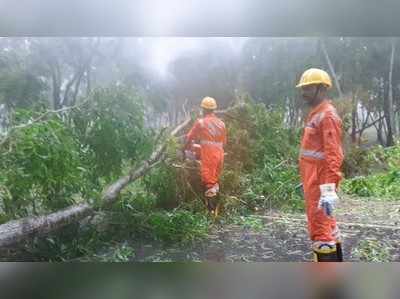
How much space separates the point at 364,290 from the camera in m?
2.89

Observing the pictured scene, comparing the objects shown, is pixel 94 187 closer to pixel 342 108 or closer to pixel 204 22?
pixel 204 22

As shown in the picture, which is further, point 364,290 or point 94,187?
point 94,187

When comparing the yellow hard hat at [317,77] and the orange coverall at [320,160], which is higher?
the yellow hard hat at [317,77]

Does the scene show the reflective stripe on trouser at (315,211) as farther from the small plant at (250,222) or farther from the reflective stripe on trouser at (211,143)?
the reflective stripe on trouser at (211,143)

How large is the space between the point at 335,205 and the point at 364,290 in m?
0.52

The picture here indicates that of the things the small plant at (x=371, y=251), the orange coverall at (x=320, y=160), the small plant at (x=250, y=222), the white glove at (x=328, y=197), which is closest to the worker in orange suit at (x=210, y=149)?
the small plant at (x=250, y=222)

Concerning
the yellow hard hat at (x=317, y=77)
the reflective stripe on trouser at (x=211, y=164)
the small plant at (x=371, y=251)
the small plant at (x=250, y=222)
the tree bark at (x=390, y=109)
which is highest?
the yellow hard hat at (x=317, y=77)

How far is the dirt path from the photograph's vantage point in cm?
300

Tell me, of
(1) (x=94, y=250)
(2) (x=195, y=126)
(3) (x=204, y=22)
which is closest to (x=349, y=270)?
(2) (x=195, y=126)

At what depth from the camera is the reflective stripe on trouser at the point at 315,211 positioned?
9.73 feet

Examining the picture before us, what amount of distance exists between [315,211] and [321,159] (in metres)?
0.32

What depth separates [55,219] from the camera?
3.06 m

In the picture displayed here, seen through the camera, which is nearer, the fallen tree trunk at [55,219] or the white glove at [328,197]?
the white glove at [328,197]

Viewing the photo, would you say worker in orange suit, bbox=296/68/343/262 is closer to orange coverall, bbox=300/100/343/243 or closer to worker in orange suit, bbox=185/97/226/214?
orange coverall, bbox=300/100/343/243
